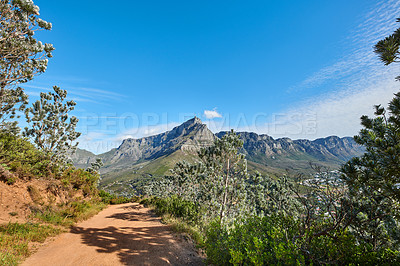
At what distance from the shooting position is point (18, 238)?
21.7 ft

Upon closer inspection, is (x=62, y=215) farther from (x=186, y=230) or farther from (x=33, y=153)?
(x=186, y=230)

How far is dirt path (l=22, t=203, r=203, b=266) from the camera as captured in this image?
611cm

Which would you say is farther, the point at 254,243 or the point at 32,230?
the point at 32,230

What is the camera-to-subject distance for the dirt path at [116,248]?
6.11 metres

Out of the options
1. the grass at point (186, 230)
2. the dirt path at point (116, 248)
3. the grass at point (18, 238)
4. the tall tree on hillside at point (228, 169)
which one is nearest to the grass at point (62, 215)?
the dirt path at point (116, 248)

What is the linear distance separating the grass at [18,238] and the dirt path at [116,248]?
430mm

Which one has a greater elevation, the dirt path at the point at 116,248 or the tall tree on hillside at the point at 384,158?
the tall tree on hillside at the point at 384,158

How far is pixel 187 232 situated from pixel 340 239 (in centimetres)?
746

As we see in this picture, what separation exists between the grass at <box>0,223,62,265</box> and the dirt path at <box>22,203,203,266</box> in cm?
43

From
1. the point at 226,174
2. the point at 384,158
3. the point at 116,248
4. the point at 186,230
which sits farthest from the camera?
the point at 226,174

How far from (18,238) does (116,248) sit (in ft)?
12.9

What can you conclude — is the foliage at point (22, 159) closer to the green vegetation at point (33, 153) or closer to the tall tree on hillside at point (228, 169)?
the green vegetation at point (33, 153)

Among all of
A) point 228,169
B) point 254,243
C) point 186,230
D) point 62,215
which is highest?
point 228,169

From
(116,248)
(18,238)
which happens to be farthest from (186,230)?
(18,238)
